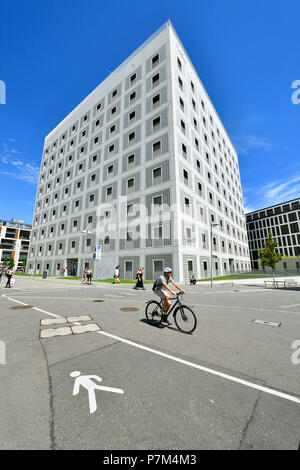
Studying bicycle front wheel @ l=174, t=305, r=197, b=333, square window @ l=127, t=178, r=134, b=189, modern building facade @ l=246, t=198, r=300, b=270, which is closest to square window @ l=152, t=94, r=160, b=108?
square window @ l=127, t=178, r=134, b=189

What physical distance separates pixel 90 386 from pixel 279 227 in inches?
3219

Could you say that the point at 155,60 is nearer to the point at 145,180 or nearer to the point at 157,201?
the point at 145,180

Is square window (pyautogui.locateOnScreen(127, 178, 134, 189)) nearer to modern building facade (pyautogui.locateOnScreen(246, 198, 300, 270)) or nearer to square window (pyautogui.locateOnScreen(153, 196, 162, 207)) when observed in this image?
square window (pyautogui.locateOnScreen(153, 196, 162, 207))

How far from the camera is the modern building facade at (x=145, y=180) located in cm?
2261

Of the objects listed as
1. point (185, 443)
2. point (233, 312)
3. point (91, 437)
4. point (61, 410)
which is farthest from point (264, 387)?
point (233, 312)

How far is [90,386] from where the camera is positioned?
2.87 m

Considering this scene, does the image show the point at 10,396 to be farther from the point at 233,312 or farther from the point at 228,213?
the point at 228,213

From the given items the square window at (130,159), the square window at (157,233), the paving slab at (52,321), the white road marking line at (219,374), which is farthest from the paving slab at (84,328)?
the square window at (130,159)

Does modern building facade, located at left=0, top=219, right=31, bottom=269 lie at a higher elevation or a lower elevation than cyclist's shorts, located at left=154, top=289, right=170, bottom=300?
higher

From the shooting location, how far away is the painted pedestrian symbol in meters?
2.54

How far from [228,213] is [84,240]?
28085 millimetres

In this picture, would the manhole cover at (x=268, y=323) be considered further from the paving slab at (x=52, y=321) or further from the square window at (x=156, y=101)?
the square window at (x=156, y=101)

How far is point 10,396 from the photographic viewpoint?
263cm

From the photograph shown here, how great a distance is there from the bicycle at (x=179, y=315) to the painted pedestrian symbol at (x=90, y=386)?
290 cm
